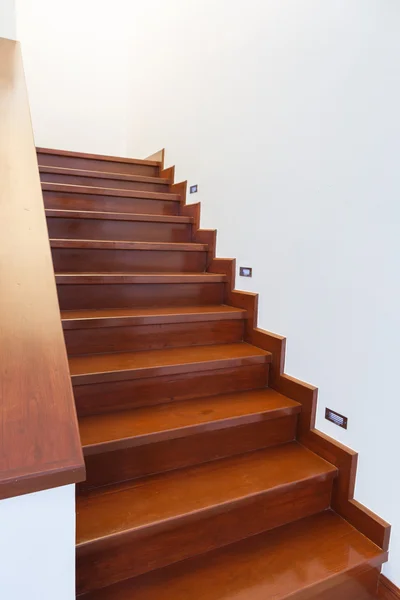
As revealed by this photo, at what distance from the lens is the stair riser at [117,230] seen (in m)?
2.24

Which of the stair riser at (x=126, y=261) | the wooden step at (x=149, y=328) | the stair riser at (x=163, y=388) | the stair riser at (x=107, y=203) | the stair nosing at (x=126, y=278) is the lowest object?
the stair riser at (x=163, y=388)

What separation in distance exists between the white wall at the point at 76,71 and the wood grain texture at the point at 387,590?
13.9ft

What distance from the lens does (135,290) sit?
2025mm

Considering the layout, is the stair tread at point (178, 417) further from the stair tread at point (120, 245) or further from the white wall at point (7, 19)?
the white wall at point (7, 19)

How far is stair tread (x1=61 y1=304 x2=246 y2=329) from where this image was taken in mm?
1694

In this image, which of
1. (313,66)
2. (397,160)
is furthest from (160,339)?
(313,66)

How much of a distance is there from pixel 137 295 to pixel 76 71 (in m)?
3.24

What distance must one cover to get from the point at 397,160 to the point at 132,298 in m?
1.33

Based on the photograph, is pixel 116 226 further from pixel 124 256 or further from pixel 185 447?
pixel 185 447

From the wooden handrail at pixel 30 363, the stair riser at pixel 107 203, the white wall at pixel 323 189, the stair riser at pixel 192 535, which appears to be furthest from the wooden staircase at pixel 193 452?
the wooden handrail at pixel 30 363

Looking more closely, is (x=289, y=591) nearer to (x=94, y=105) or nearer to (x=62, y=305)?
(x=62, y=305)

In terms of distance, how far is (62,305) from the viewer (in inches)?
73.7

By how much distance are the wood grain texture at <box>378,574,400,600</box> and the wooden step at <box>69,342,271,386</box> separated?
35.1 inches

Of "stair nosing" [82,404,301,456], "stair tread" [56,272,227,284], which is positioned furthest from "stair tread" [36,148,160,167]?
"stair nosing" [82,404,301,456]
